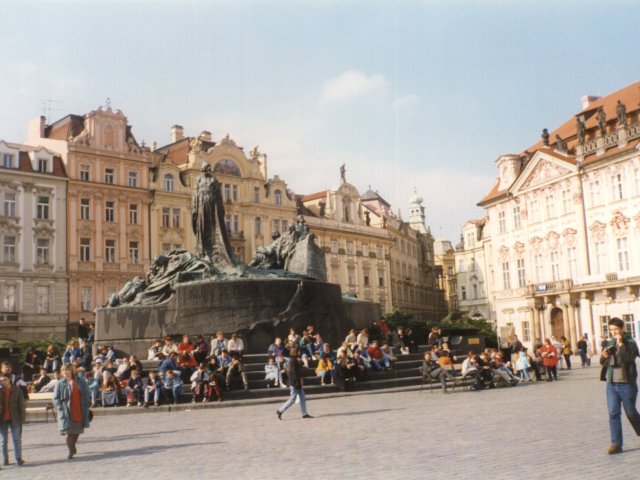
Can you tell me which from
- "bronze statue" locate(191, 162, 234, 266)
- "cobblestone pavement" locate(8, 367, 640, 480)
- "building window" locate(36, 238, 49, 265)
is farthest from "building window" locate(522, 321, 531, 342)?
"cobblestone pavement" locate(8, 367, 640, 480)

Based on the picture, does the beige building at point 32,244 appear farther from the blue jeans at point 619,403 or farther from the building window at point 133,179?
the blue jeans at point 619,403

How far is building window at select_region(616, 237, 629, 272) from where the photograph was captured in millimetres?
39531

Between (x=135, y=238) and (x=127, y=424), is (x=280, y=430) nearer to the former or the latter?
(x=127, y=424)

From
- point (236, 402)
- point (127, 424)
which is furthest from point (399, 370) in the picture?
point (127, 424)

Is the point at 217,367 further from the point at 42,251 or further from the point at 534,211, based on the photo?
the point at 534,211

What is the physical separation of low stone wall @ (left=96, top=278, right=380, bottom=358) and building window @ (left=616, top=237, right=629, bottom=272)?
26090mm

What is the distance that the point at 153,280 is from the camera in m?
19.7

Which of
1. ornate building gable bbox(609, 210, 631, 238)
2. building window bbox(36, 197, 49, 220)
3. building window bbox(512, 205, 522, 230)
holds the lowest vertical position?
ornate building gable bbox(609, 210, 631, 238)

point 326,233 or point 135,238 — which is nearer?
point 135,238

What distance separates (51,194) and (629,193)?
105 ft

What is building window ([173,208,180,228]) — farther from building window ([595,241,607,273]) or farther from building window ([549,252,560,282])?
building window ([595,241,607,273])

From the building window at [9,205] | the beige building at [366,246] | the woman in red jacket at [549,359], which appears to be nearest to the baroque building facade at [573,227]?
the beige building at [366,246]

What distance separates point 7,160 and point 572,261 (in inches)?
1291

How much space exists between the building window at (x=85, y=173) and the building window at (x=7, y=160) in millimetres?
4081
